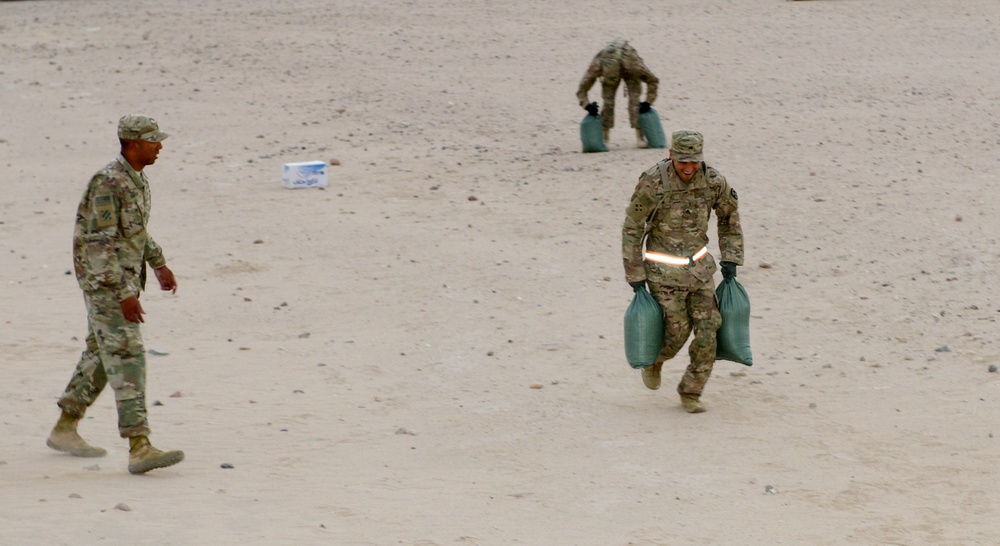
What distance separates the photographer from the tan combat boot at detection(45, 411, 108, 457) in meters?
7.58

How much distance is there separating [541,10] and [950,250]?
50.3 feet

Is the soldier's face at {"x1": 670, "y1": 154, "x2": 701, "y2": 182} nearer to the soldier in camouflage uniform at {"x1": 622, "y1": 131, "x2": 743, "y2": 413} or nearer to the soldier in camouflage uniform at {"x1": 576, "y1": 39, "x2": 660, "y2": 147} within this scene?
the soldier in camouflage uniform at {"x1": 622, "y1": 131, "x2": 743, "y2": 413}

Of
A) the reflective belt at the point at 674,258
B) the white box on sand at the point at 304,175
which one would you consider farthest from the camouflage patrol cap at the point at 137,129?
the white box on sand at the point at 304,175

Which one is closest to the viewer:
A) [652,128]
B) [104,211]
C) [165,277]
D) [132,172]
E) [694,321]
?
[104,211]

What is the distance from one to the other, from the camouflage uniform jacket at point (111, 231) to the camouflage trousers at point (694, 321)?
3.10 m

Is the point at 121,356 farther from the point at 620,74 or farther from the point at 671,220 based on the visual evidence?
the point at 620,74

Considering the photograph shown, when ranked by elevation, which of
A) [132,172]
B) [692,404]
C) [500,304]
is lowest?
[500,304]

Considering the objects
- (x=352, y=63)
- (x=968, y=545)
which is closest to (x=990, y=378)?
(x=968, y=545)

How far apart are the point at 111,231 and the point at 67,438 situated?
1.28m

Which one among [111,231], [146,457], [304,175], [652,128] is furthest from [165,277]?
[652,128]

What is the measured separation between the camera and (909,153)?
15.2m

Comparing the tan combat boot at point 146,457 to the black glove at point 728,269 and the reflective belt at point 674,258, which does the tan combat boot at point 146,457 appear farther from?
the black glove at point 728,269

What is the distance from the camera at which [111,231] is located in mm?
7051

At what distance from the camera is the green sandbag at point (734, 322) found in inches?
334
